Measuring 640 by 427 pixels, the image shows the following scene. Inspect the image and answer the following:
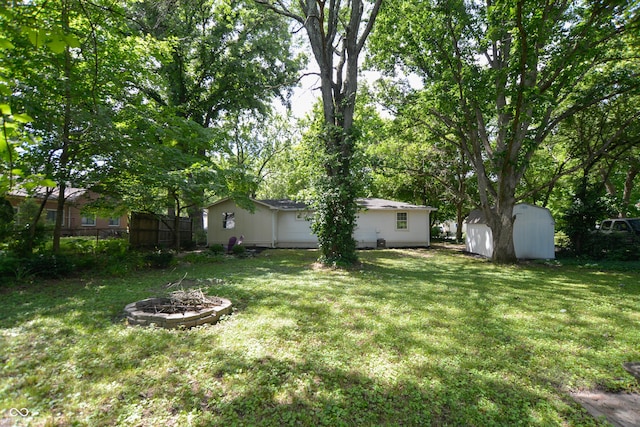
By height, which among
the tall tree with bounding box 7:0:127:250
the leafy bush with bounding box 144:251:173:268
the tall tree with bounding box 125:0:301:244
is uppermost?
the tall tree with bounding box 125:0:301:244

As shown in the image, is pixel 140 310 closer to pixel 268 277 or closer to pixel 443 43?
pixel 268 277

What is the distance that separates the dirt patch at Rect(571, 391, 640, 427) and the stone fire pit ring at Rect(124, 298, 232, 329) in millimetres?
4375

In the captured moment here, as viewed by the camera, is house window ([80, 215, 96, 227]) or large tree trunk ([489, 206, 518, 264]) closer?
large tree trunk ([489, 206, 518, 264])

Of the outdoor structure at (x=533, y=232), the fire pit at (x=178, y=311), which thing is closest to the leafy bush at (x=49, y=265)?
the fire pit at (x=178, y=311)

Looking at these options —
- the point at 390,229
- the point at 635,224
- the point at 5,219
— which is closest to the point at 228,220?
the point at 390,229

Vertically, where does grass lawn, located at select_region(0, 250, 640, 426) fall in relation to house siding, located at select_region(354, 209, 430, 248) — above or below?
below

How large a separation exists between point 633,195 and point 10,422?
104 ft

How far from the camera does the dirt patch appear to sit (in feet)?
8.32

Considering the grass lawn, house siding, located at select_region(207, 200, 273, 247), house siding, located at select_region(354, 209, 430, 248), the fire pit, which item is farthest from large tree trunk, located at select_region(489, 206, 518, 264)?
house siding, located at select_region(207, 200, 273, 247)

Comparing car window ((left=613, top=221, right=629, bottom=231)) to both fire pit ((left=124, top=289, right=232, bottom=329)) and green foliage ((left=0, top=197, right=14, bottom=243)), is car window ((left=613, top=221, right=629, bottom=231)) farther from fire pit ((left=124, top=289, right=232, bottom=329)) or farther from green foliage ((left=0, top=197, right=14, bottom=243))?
green foliage ((left=0, top=197, right=14, bottom=243))

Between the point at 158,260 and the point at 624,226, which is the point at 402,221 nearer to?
the point at 624,226

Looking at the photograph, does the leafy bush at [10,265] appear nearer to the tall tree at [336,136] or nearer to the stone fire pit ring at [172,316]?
the stone fire pit ring at [172,316]

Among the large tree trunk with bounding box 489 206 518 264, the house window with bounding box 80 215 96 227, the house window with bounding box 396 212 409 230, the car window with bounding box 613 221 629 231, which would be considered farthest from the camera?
the house window with bounding box 80 215 96 227

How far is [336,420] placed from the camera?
2.49m
